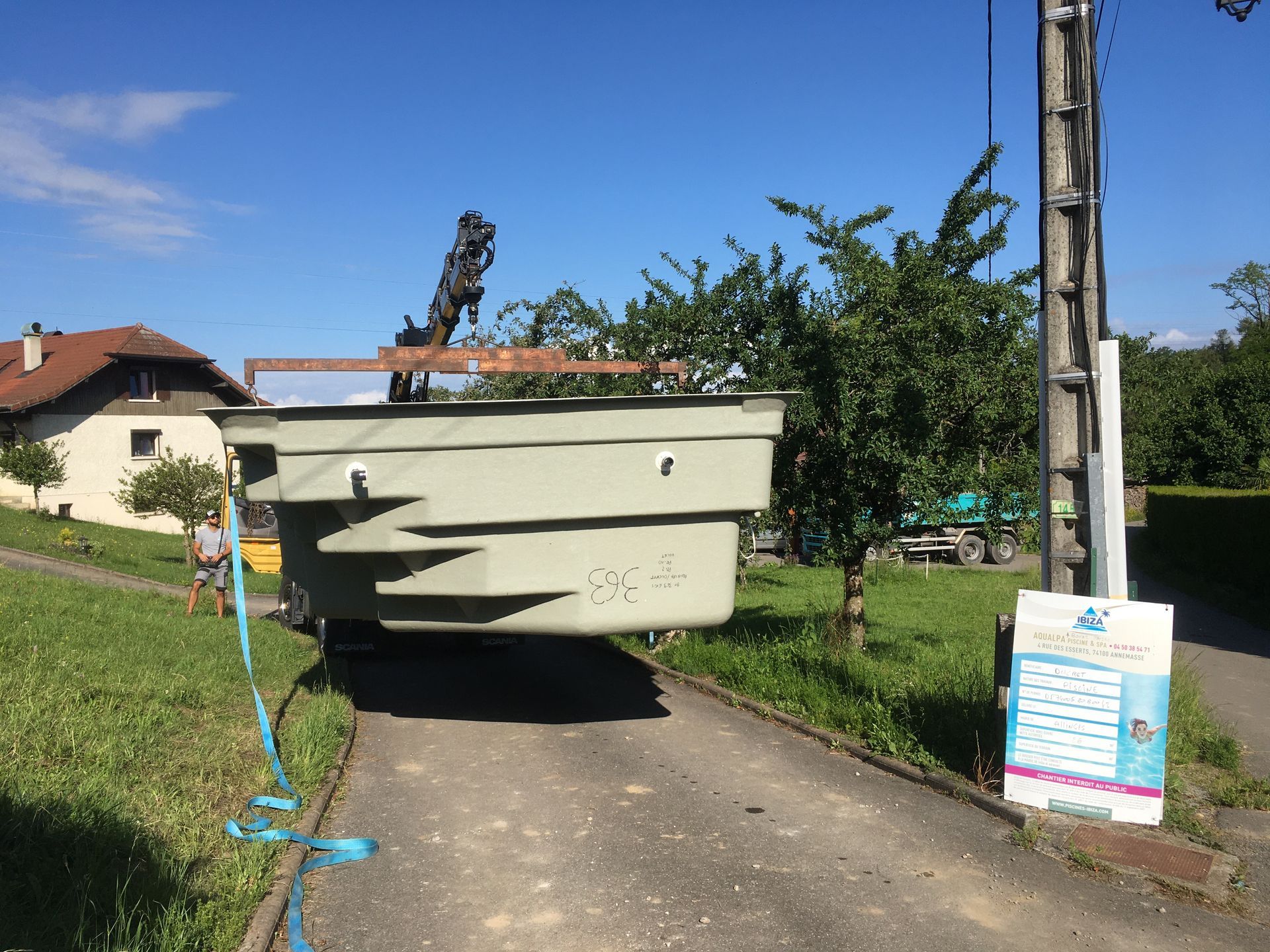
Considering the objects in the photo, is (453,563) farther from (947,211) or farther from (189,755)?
(947,211)

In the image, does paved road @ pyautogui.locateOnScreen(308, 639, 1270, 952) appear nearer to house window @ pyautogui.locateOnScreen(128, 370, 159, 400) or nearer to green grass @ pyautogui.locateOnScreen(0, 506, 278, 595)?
green grass @ pyautogui.locateOnScreen(0, 506, 278, 595)

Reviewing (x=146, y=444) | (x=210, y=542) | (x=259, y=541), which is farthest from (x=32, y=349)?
(x=210, y=542)

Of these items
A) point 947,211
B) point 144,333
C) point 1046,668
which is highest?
point 144,333

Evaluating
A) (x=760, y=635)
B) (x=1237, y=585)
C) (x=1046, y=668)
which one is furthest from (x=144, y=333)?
(x=1046, y=668)

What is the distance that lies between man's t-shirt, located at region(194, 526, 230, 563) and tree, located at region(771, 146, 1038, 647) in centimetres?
742

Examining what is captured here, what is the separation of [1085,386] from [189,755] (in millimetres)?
5442

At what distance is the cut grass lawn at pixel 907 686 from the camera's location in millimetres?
5906

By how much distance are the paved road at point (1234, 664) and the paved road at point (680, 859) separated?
2.56 metres

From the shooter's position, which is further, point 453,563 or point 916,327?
point 916,327

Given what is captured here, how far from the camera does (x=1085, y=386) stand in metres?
5.46

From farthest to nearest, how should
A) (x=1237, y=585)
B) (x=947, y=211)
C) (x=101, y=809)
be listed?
(x=1237, y=585)
(x=947, y=211)
(x=101, y=809)

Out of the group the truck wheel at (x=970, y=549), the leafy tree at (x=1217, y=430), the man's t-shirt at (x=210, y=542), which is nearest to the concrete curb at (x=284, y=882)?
the man's t-shirt at (x=210, y=542)

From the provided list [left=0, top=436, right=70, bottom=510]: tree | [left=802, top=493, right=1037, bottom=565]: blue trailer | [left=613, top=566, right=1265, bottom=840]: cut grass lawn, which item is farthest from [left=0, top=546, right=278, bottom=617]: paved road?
[left=802, top=493, right=1037, bottom=565]: blue trailer

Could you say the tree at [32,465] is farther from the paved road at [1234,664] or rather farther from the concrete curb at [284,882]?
the paved road at [1234,664]
